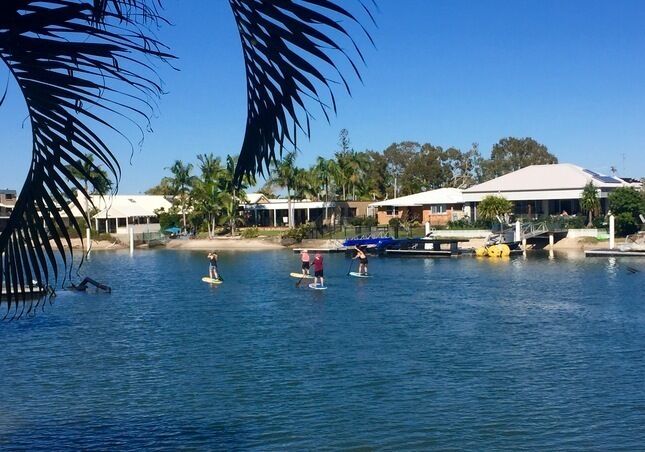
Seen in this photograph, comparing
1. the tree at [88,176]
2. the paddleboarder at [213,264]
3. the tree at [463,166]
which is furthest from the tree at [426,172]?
the tree at [88,176]

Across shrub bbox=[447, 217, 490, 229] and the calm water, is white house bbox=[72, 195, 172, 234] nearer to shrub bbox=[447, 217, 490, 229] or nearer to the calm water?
shrub bbox=[447, 217, 490, 229]

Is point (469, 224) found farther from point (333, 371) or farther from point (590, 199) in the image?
point (333, 371)

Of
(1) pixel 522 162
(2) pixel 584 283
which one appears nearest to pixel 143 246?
(2) pixel 584 283

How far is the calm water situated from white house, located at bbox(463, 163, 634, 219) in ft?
105

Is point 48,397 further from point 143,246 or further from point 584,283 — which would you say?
point 143,246

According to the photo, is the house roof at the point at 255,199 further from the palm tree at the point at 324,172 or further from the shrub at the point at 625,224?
the shrub at the point at 625,224

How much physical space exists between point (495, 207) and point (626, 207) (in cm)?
1032

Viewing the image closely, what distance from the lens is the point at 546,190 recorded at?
Answer: 69.1m

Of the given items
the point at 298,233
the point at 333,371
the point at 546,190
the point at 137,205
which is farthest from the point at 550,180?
the point at 333,371

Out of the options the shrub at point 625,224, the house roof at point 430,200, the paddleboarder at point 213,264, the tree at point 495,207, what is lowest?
the paddleboarder at point 213,264

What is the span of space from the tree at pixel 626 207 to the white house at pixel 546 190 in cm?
459

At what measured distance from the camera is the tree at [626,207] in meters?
61.6

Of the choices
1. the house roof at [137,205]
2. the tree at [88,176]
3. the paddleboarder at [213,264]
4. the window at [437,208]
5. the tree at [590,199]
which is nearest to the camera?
the tree at [88,176]

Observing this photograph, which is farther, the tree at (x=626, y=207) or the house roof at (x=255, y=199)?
the house roof at (x=255, y=199)
